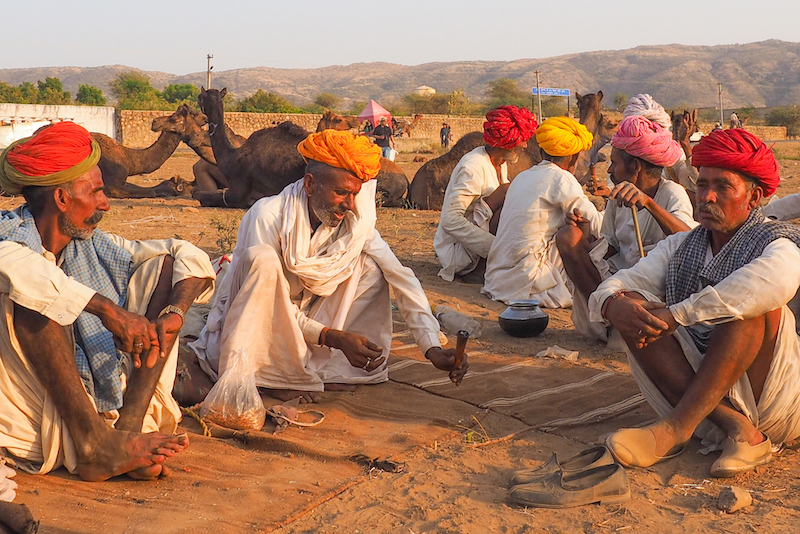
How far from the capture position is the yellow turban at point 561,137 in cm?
584

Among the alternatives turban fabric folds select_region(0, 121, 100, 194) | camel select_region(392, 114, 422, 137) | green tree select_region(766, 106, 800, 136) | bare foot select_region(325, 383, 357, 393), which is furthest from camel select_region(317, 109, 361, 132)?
green tree select_region(766, 106, 800, 136)

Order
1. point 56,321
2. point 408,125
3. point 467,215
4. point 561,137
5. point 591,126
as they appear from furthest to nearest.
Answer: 1. point 408,125
2. point 591,126
3. point 467,215
4. point 561,137
5. point 56,321

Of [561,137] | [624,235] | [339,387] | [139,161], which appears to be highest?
[561,137]

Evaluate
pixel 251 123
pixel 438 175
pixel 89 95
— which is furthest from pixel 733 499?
pixel 89 95

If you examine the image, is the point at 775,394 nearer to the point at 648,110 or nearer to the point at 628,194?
the point at 628,194

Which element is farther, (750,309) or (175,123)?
(175,123)

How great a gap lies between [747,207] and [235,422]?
231 centimetres

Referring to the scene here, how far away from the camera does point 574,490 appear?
9.52 feet

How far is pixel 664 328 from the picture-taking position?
3.15m

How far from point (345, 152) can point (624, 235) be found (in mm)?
2248

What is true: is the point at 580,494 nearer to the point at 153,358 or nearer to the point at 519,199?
the point at 153,358

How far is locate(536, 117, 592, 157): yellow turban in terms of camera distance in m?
5.84

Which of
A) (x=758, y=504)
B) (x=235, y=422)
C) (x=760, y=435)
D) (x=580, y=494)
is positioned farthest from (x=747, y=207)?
(x=235, y=422)

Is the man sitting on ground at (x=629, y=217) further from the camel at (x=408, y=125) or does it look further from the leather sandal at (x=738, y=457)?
the camel at (x=408, y=125)
